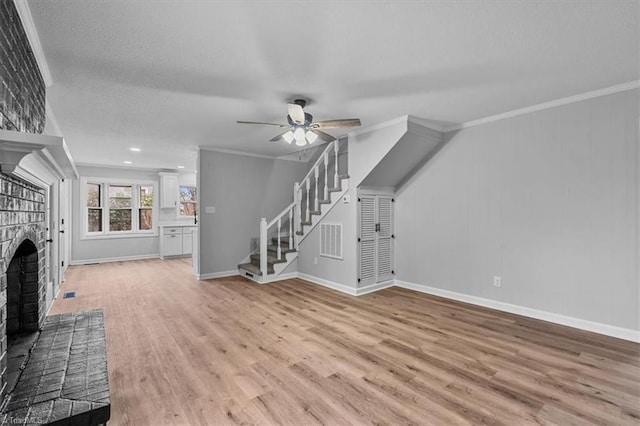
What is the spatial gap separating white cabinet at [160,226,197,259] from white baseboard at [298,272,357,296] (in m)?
3.79

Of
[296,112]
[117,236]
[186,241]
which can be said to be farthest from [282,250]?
[117,236]

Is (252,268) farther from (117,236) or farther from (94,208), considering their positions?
(94,208)

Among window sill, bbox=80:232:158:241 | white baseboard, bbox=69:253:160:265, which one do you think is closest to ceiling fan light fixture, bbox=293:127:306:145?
window sill, bbox=80:232:158:241

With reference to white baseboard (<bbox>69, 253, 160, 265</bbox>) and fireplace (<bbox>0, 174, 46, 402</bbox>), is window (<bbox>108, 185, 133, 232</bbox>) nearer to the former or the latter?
white baseboard (<bbox>69, 253, 160, 265</bbox>)

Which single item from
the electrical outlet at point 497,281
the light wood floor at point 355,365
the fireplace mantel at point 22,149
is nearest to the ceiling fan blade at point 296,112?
the fireplace mantel at point 22,149

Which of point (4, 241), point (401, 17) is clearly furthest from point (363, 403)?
point (401, 17)

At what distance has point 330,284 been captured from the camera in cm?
524

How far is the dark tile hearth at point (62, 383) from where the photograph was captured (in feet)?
5.05

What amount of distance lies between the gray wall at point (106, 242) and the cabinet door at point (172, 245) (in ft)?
1.31

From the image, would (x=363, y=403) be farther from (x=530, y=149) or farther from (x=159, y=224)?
(x=159, y=224)

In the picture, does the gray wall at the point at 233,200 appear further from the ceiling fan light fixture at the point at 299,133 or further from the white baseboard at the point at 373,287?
the ceiling fan light fixture at the point at 299,133

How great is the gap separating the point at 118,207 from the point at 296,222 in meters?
4.99

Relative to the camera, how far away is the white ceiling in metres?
1.92

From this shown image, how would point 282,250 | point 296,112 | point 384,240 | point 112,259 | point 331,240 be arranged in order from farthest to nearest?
point 112,259, point 282,250, point 331,240, point 384,240, point 296,112
